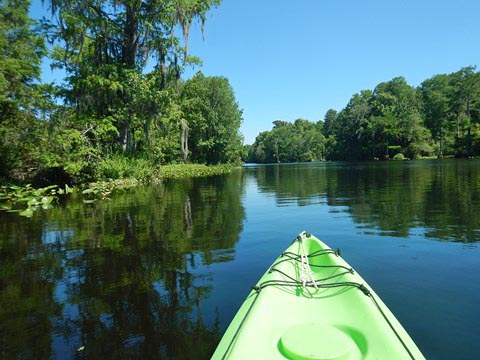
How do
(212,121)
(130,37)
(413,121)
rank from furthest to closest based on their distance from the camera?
1. (413,121)
2. (212,121)
3. (130,37)

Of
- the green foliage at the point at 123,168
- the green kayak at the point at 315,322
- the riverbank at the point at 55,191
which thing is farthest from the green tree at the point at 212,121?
the green kayak at the point at 315,322

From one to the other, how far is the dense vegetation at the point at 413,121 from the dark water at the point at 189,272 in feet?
199

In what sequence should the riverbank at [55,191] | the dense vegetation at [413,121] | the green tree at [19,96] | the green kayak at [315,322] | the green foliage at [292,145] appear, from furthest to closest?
the green foliage at [292,145]
the dense vegetation at [413,121]
the green tree at [19,96]
the riverbank at [55,191]
the green kayak at [315,322]

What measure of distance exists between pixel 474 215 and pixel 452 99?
71.5 meters

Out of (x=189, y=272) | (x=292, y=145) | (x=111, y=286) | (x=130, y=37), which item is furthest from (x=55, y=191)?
(x=292, y=145)

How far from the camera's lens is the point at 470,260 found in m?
5.89

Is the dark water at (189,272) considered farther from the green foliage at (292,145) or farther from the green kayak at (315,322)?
the green foliage at (292,145)

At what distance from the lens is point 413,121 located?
226 feet

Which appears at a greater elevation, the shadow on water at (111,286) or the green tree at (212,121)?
the green tree at (212,121)

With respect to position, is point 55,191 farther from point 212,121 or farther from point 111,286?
point 212,121

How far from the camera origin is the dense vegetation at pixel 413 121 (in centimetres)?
6512

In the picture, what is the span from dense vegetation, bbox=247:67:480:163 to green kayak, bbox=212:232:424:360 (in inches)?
2585

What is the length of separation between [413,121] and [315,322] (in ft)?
250

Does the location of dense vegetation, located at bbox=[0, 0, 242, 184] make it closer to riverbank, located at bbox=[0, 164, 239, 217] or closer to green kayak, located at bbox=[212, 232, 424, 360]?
riverbank, located at bbox=[0, 164, 239, 217]
